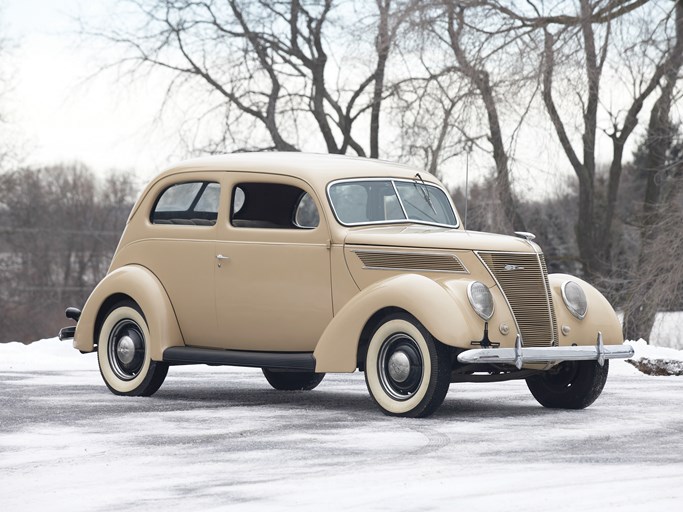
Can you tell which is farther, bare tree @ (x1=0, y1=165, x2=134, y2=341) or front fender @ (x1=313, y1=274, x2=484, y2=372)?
bare tree @ (x1=0, y1=165, x2=134, y2=341)

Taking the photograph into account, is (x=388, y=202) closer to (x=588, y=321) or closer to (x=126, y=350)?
(x=588, y=321)

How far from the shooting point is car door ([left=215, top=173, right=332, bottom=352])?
10047 millimetres

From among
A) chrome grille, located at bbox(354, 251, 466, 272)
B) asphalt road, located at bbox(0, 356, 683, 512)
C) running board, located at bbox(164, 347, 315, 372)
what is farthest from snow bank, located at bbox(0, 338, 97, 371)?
chrome grille, located at bbox(354, 251, 466, 272)

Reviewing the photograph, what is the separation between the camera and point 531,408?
10.4 m

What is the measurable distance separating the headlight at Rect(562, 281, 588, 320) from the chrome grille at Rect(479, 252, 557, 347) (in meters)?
0.31

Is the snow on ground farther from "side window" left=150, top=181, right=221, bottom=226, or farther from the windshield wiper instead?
"side window" left=150, top=181, right=221, bottom=226

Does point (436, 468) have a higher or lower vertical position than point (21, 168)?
lower

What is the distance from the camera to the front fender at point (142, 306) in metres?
10.7

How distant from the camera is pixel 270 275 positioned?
10242 millimetres

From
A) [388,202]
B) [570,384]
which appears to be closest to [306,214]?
[388,202]

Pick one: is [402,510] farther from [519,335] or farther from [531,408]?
[531,408]

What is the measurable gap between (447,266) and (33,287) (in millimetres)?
55654

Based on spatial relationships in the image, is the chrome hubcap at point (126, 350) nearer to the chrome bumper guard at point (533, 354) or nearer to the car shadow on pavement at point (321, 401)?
the car shadow on pavement at point (321, 401)

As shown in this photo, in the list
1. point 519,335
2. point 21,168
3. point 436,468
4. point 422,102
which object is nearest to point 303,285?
point 519,335
